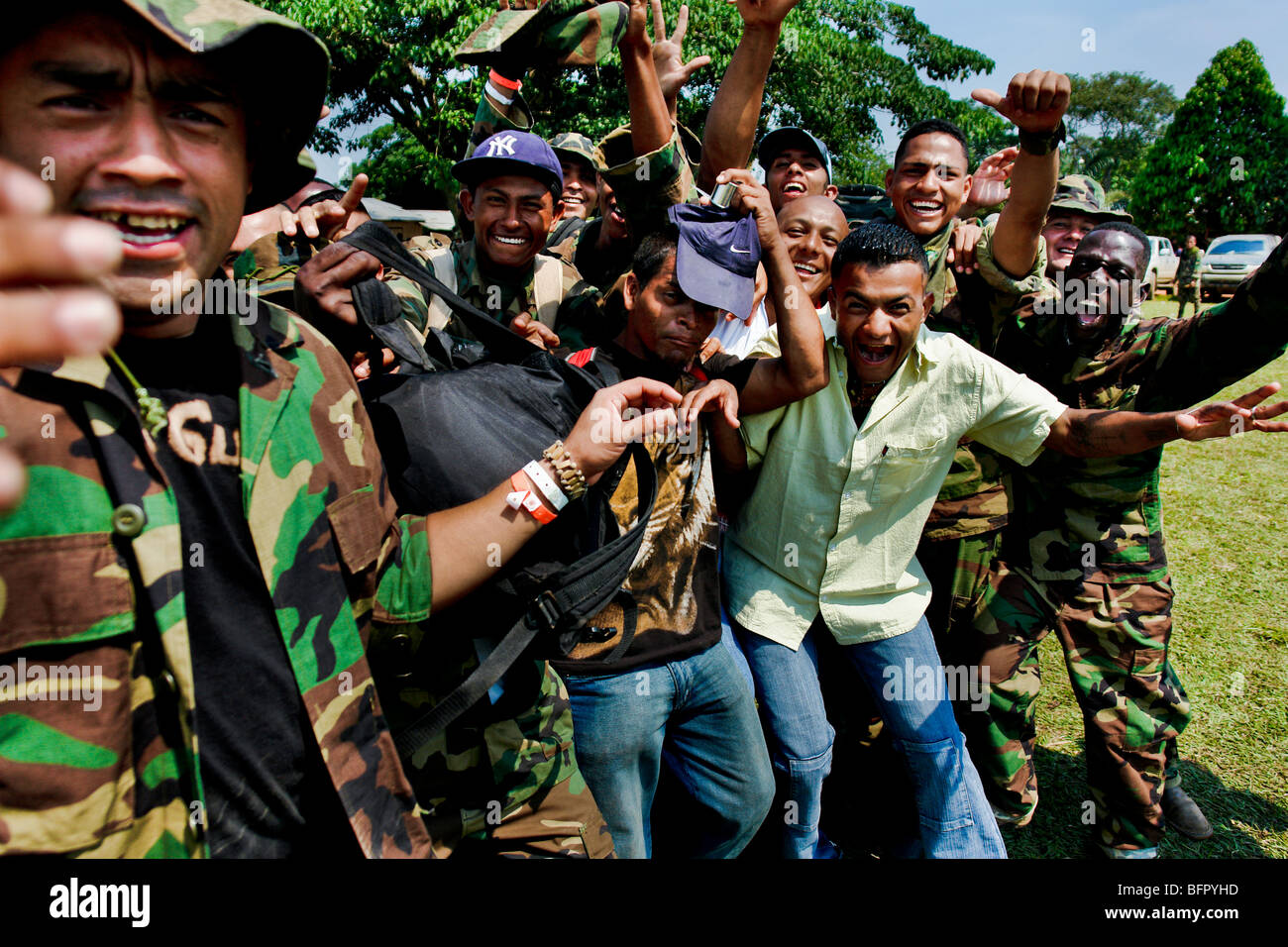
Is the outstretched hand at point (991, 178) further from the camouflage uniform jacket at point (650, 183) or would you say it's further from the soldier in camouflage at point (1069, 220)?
the camouflage uniform jacket at point (650, 183)

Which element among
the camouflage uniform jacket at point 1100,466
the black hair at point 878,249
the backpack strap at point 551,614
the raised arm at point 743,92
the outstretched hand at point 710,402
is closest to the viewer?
the backpack strap at point 551,614

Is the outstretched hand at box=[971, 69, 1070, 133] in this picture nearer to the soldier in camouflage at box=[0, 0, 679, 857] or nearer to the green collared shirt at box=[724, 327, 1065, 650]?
the green collared shirt at box=[724, 327, 1065, 650]

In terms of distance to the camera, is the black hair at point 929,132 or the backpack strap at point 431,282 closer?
the backpack strap at point 431,282

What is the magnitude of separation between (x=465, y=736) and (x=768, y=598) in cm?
122

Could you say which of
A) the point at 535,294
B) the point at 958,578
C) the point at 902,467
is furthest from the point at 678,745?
the point at 535,294

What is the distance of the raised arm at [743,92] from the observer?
8.89ft

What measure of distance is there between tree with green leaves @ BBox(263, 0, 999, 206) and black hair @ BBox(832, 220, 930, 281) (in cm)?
884

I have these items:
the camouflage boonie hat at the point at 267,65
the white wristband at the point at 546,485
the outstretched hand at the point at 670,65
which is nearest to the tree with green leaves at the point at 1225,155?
the outstretched hand at the point at 670,65

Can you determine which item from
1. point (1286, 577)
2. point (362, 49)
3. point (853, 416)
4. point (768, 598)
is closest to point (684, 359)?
point (853, 416)

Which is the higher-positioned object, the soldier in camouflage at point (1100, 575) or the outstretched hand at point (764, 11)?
the outstretched hand at point (764, 11)

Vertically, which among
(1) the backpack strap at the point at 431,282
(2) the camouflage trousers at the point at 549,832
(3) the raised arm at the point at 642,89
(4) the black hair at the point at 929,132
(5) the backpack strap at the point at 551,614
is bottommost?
(2) the camouflage trousers at the point at 549,832

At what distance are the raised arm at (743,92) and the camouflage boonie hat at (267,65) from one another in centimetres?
190

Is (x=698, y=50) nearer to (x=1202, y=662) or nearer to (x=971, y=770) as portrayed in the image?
(x=1202, y=662)

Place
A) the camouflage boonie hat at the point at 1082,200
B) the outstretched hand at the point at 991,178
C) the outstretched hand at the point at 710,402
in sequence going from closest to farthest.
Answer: the outstretched hand at the point at 710,402, the outstretched hand at the point at 991,178, the camouflage boonie hat at the point at 1082,200
